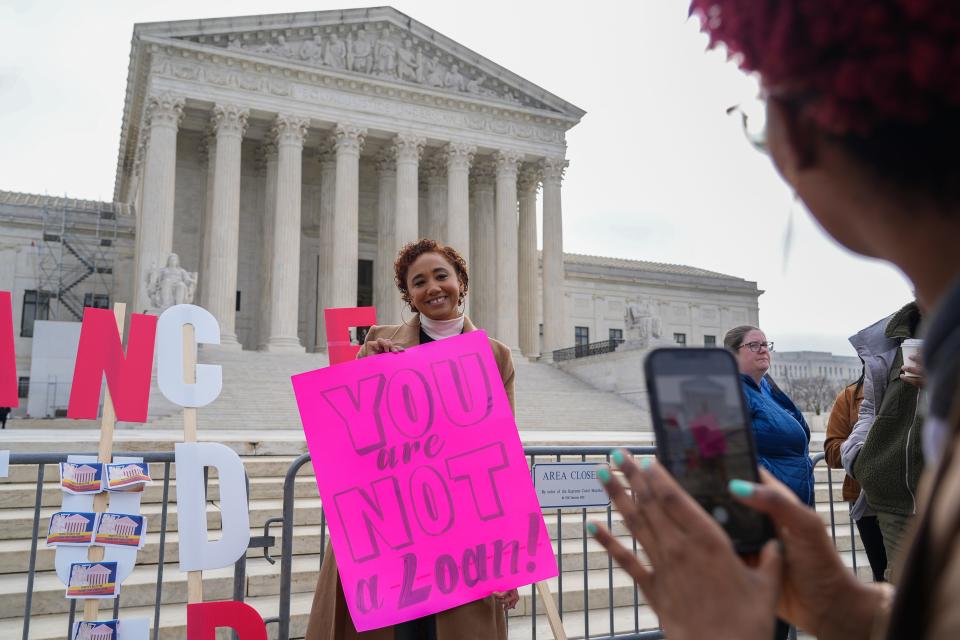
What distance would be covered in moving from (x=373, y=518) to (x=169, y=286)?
924 inches

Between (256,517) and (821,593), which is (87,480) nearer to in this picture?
(256,517)

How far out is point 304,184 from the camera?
36594 millimetres

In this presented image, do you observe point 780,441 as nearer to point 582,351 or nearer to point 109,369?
point 109,369

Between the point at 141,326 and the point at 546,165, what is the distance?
33570 mm

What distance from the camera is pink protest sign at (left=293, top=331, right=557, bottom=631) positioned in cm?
330

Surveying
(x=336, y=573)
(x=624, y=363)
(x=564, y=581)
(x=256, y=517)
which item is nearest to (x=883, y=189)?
(x=336, y=573)

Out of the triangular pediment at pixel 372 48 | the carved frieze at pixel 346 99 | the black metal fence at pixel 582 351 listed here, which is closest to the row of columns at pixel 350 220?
the black metal fence at pixel 582 351

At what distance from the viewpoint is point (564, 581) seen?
7328mm

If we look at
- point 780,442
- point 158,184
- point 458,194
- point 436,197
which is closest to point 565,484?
point 780,442

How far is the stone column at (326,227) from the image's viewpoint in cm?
3281

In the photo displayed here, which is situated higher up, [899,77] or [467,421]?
[899,77]

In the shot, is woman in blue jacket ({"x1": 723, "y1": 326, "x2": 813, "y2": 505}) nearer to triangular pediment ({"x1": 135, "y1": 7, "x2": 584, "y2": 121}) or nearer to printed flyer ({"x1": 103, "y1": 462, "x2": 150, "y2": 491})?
printed flyer ({"x1": 103, "y1": 462, "x2": 150, "y2": 491})

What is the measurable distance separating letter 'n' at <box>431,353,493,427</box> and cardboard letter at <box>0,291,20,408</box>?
2.71m

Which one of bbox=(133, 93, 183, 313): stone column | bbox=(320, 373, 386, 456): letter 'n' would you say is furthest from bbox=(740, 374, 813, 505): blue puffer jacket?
bbox=(133, 93, 183, 313): stone column
